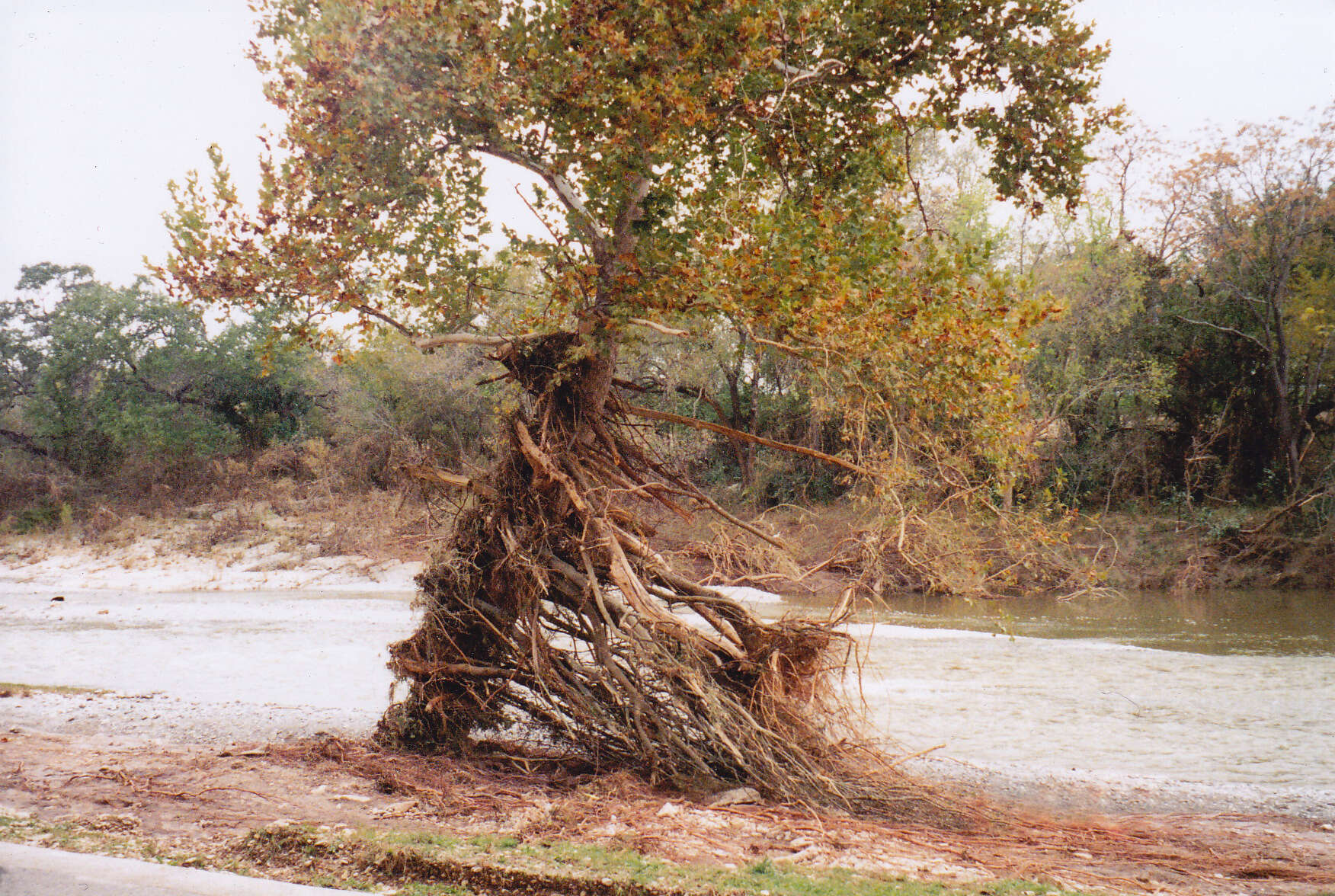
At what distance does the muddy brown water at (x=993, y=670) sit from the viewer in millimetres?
9031

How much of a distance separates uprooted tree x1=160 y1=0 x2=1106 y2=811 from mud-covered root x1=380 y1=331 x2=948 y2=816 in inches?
1.1

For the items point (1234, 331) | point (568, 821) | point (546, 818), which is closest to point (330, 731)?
point (546, 818)

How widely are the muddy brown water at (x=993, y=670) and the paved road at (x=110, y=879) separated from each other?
177 inches

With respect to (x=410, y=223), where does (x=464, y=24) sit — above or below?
above

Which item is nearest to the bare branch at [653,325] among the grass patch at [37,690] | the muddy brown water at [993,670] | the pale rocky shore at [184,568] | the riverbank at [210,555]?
the muddy brown water at [993,670]

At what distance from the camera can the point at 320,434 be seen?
34.3 metres

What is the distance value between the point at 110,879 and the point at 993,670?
36.8 feet

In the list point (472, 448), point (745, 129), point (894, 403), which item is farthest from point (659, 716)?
point (472, 448)

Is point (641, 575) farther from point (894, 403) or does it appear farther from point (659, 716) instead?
point (894, 403)

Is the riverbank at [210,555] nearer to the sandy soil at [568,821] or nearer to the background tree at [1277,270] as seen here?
the sandy soil at [568,821]

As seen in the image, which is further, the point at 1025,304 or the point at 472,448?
the point at 472,448

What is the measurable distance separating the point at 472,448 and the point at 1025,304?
26154 mm

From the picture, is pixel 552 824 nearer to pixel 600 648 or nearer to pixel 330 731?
pixel 600 648

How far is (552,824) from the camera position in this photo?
218 inches
